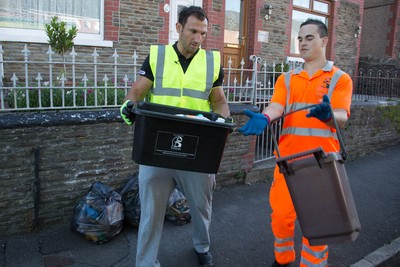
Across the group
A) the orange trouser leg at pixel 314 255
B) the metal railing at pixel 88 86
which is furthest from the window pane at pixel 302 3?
the orange trouser leg at pixel 314 255

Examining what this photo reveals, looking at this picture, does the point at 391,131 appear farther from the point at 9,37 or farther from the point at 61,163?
the point at 9,37

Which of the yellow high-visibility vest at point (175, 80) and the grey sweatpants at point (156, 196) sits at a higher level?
the yellow high-visibility vest at point (175, 80)

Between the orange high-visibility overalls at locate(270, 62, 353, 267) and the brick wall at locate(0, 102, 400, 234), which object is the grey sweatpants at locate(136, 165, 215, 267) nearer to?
the orange high-visibility overalls at locate(270, 62, 353, 267)

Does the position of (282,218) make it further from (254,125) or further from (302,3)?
(302,3)

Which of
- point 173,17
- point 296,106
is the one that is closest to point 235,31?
point 173,17

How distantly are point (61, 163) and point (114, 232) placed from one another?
0.87 metres

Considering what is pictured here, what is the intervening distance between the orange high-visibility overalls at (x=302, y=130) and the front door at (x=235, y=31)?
258 inches

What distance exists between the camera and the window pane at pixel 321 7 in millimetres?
11164

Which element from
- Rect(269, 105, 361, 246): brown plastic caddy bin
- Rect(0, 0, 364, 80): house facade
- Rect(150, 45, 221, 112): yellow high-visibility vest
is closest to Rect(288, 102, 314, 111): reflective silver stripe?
Rect(269, 105, 361, 246): brown plastic caddy bin

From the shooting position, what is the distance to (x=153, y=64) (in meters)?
2.69

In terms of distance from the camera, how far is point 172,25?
8047mm

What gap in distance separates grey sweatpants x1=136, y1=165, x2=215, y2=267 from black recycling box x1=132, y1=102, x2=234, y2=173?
1.21ft

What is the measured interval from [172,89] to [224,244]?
1708 mm

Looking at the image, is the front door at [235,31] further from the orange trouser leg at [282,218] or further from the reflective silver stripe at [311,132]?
the orange trouser leg at [282,218]
